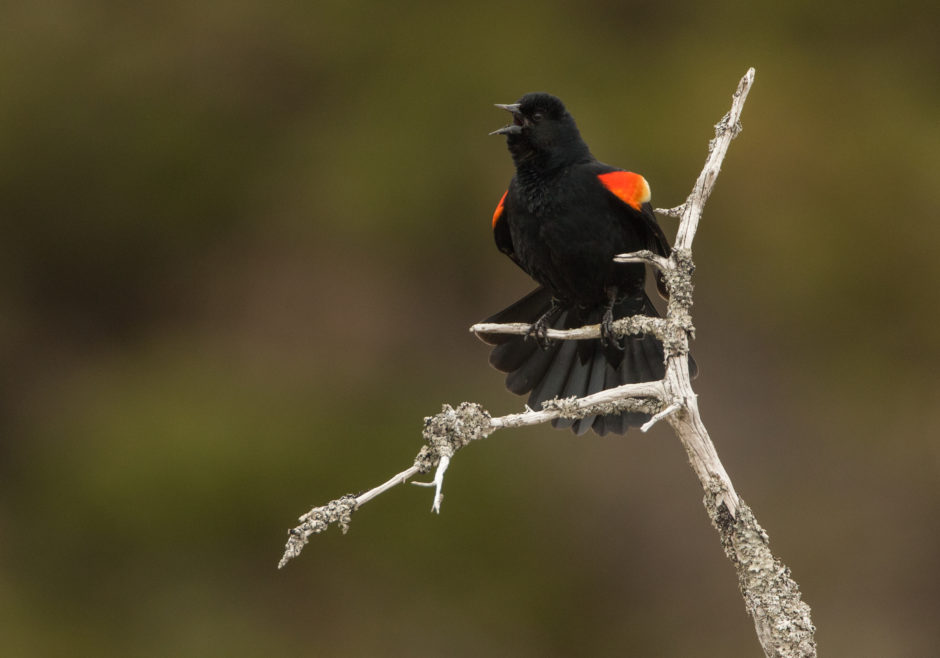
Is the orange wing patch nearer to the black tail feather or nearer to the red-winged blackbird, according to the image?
the red-winged blackbird

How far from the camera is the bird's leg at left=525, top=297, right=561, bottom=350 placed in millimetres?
3027

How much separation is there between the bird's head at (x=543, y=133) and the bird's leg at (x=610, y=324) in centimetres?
45

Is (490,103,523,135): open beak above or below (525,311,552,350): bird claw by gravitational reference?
above

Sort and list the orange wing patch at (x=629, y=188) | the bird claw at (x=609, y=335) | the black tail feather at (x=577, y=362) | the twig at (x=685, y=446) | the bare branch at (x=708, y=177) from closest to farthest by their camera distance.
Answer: the twig at (x=685, y=446)
the bare branch at (x=708, y=177)
the bird claw at (x=609, y=335)
the orange wing patch at (x=629, y=188)
the black tail feather at (x=577, y=362)

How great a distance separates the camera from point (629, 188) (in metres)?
2.82

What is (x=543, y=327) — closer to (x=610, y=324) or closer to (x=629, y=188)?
(x=610, y=324)

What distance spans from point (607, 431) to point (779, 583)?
112 centimetres

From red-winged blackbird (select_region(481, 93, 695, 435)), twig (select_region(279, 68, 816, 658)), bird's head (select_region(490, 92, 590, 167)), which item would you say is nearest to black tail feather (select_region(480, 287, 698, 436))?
red-winged blackbird (select_region(481, 93, 695, 435))

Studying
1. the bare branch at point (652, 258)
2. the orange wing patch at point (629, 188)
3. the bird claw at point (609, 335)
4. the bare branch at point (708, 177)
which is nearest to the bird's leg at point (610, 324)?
the bird claw at point (609, 335)

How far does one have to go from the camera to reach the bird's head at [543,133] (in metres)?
2.94

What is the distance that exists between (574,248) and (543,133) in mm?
387

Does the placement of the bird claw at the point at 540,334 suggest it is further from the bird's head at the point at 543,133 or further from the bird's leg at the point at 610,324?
the bird's head at the point at 543,133

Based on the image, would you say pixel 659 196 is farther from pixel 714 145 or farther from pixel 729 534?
pixel 729 534

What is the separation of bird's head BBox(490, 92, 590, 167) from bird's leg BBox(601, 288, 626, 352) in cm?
45
